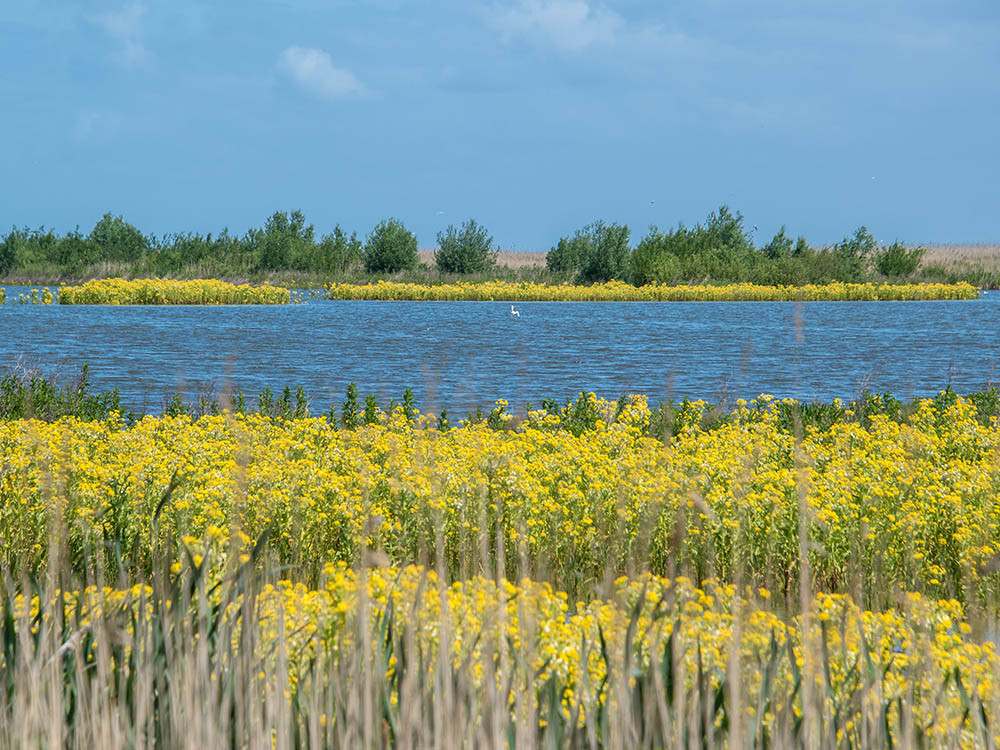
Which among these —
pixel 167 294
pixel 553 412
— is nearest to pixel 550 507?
pixel 553 412

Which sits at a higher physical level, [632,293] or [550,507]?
[632,293]

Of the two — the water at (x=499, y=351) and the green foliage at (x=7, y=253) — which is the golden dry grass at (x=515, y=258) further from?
the water at (x=499, y=351)

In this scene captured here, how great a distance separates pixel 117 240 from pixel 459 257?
19774 mm

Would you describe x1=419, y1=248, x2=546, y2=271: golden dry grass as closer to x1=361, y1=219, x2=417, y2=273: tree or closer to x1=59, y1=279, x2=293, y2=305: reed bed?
x1=361, y1=219, x2=417, y2=273: tree

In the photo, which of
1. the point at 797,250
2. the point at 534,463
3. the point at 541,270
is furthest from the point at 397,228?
the point at 534,463

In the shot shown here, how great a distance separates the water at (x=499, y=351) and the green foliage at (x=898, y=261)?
71.9 feet

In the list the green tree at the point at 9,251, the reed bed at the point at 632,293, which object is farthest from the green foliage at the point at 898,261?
the green tree at the point at 9,251

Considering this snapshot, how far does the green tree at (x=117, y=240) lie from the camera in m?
52.5

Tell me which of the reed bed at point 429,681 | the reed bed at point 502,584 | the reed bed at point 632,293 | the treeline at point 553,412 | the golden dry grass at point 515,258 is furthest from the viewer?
the golden dry grass at point 515,258

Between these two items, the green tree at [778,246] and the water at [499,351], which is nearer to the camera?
the water at [499,351]

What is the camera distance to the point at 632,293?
144ft

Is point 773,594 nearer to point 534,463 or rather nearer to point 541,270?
point 534,463

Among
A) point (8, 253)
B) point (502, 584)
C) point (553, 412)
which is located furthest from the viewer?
point (8, 253)

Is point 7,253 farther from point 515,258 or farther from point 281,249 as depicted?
point 515,258
